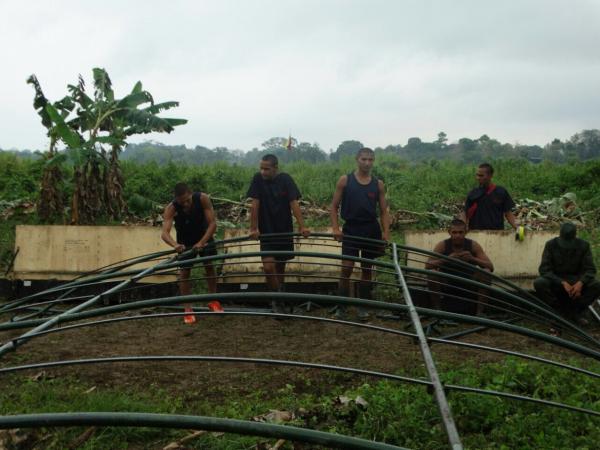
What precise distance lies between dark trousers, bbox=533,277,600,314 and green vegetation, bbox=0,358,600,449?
2.11 metres

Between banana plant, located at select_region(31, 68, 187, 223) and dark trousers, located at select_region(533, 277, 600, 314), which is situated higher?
banana plant, located at select_region(31, 68, 187, 223)

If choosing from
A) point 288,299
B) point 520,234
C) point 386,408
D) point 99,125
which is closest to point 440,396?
point 288,299

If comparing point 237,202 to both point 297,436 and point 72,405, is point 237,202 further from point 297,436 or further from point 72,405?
point 297,436

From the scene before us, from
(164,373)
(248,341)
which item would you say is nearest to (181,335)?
(248,341)

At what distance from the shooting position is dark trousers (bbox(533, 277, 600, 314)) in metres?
6.55

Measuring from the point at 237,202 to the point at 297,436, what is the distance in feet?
43.0

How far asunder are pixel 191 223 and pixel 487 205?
3.65 metres

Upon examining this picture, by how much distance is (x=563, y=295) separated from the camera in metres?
6.75

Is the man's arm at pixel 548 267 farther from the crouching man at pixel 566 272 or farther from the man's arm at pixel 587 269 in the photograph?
the man's arm at pixel 587 269

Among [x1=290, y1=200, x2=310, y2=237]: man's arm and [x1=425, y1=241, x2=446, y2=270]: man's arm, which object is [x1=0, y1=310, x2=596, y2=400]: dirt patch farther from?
[x1=290, y1=200, x2=310, y2=237]: man's arm

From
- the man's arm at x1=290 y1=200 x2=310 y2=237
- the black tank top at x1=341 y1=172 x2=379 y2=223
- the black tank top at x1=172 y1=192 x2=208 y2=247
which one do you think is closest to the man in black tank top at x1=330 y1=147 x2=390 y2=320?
the black tank top at x1=341 y1=172 x2=379 y2=223

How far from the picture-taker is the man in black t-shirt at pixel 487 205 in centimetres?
726

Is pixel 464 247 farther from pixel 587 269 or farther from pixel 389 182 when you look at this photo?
pixel 389 182

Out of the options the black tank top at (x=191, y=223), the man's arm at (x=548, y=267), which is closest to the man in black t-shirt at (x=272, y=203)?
the black tank top at (x=191, y=223)
